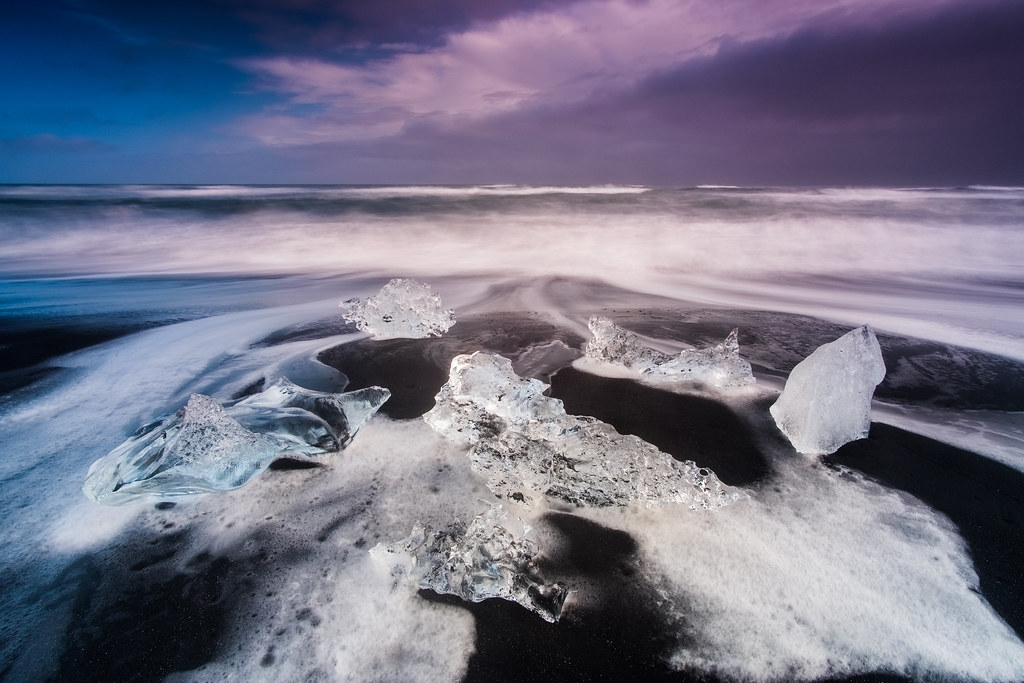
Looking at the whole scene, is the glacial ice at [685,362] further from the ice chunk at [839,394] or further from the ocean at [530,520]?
the ice chunk at [839,394]

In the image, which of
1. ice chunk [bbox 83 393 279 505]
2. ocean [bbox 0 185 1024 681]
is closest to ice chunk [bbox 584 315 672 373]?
ocean [bbox 0 185 1024 681]

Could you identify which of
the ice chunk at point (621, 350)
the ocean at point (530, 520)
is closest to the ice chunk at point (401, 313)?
the ocean at point (530, 520)

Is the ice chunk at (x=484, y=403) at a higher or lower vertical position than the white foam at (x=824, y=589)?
higher

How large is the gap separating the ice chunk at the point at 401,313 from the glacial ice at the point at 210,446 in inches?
56.1

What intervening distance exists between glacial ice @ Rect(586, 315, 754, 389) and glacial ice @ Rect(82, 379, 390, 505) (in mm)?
1609

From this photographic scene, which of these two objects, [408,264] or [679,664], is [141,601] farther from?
[408,264]

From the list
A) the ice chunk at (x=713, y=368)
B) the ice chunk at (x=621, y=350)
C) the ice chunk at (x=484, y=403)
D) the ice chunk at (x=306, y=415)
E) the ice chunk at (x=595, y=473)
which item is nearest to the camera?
the ice chunk at (x=595, y=473)

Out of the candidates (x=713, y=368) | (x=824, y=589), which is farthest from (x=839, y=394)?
(x=824, y=589)

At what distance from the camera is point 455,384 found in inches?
92.2

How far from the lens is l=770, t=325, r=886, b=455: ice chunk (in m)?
2.10

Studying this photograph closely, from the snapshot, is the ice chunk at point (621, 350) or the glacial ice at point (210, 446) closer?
the glacial ice at point (210, 446)

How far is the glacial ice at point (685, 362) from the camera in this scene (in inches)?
107

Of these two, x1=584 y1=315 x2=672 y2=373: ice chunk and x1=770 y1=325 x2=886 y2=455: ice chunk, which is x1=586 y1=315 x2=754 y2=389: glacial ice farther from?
x1=770 y1=325 x2=886 y2=455: ice chunk

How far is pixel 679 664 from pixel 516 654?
1.37 feet
